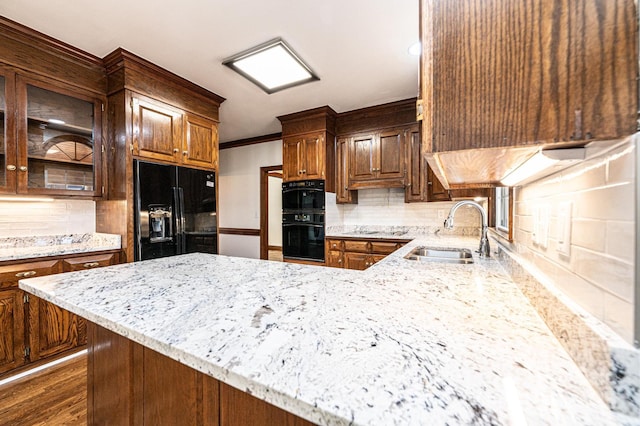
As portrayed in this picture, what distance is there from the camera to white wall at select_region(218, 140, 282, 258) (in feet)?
15.0

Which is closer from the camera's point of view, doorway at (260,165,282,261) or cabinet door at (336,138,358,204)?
cabinet door at (336,138,358,204)

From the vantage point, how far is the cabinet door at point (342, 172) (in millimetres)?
3533

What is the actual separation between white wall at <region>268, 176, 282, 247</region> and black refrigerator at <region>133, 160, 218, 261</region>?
413 centimetres

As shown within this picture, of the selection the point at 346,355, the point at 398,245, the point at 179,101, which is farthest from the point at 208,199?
the point at 346,355

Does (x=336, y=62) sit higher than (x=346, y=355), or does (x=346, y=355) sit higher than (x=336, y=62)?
(x=336, y=62)

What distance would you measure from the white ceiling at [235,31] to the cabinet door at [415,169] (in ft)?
2.02

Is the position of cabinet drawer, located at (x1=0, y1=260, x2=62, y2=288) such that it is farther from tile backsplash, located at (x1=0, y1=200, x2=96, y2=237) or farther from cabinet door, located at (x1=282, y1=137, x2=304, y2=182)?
cabinet door, located at (x1=282, y1=137, x2=304, y2=182)

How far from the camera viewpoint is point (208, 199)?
9.70 feet

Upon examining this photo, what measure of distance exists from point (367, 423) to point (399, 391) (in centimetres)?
8

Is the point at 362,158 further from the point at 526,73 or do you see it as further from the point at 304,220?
the point at 526,73

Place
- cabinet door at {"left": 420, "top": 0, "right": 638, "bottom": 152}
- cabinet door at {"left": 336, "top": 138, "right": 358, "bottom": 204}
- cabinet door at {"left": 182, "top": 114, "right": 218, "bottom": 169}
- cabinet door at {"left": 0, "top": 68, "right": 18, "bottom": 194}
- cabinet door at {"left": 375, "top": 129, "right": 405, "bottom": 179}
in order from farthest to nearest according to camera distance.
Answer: cabinet door at {"left": 336, "top": 138, "right": 358, "bottom": 204} < cabinet door at {"left": 375, "top": 129, "right": 405, "bottom": 179} < cabinet door at {"left": 182, "top": 114, "right": 218, "bottom": 169} < cabinet door at {"left": 0, "top": 68, "right": 18, "bottom": 194} < cabinet door at {"left": 420, "top": 0, "right": 638, "bottom": 152}

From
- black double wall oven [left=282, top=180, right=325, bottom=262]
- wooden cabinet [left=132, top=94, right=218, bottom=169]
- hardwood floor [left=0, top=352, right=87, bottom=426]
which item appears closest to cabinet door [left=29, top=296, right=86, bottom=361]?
hardwood floor [left=0, top=352, right=87, bottom=426]

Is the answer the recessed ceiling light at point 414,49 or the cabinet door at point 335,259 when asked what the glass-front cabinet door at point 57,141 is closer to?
the cabinet door at point 335,259

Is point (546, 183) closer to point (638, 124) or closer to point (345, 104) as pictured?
point (638, 124)
